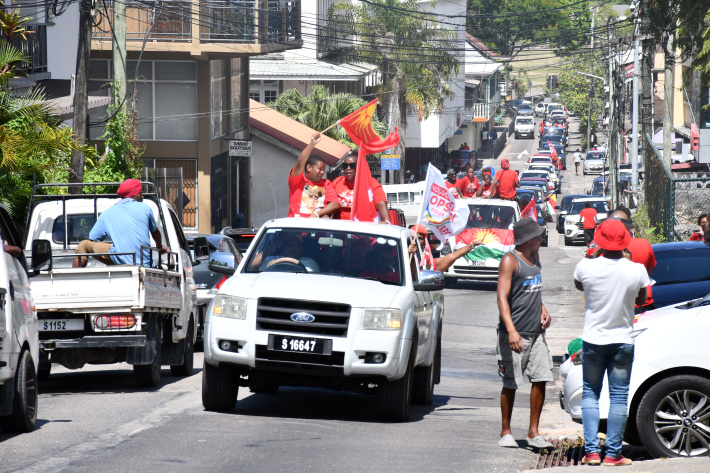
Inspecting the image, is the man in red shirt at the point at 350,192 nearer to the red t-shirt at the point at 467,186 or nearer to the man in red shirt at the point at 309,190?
the man in red shirt at the point at 309,190

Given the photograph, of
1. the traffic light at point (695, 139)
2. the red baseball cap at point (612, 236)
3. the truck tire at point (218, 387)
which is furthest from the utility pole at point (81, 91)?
the traffic light at point (695, 139)

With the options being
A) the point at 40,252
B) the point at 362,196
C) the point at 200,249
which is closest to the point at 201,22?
the point at 200,249

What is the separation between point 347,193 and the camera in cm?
1267

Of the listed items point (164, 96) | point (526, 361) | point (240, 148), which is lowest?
point (526, 361)

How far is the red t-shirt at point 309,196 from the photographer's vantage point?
12.6m

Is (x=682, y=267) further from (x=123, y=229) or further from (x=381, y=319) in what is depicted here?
(x=123, y=229)

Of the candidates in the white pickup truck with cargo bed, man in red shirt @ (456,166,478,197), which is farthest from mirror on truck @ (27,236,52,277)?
man in red shirt @ (456,166,478,197)

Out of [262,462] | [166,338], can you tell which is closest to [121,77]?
[166,338]

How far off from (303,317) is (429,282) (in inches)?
55.5

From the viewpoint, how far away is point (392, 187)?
138ft

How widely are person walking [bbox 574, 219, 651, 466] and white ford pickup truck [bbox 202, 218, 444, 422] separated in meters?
1.90

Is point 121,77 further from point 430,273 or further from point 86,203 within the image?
point 430,273

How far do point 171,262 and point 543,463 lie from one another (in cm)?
570

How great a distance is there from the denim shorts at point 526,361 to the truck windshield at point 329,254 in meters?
1.65
